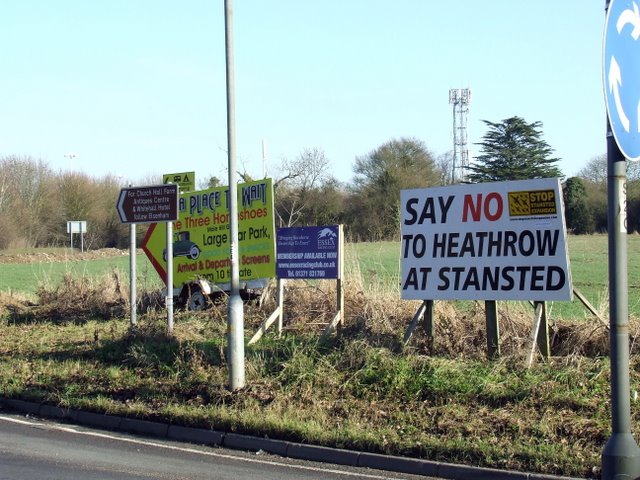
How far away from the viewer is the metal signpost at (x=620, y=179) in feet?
17.2

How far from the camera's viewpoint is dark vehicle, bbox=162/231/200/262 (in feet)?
58.7

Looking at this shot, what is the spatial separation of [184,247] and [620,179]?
13353 mm

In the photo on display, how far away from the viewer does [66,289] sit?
794 inches

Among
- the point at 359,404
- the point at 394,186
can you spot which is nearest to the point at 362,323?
the point at 359,404

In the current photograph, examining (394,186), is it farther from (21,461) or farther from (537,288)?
(21,461)

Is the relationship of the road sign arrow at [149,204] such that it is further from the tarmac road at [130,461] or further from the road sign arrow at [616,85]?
the road sign arrow at [616,85]

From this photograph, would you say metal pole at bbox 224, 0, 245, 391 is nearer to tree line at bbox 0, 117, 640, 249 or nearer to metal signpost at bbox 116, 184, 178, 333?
metal signpost at bbox 116, 184, 178, 333

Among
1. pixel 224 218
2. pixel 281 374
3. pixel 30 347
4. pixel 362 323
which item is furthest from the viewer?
pixel 224 218

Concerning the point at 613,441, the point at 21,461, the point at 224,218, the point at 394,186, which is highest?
the point at 394,186

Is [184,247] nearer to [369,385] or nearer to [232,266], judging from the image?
[232,266]

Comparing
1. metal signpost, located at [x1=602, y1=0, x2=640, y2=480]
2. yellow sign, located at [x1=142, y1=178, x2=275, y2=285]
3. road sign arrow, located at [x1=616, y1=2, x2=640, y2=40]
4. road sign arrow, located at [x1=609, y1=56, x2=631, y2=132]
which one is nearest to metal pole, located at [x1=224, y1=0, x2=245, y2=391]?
yellow sign, located at [x1=142, y1=178, x2=275, y2=285]

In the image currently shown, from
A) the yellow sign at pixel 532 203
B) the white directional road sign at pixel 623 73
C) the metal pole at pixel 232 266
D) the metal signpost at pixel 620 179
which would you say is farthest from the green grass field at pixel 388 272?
the white directional road sign at pixel 623 73

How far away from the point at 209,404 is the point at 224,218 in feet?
24.0

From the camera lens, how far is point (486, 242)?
458 inches
